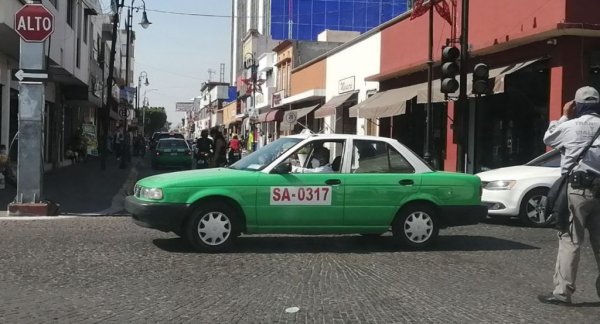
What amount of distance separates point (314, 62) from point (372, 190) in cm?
2755

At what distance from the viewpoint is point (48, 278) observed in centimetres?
680

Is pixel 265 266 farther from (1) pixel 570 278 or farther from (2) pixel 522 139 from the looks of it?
(2) pixel 522 139

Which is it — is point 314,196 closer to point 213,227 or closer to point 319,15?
point 213,227

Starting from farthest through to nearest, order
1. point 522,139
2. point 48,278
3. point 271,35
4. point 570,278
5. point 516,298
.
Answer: point 271,35 → point 522,139 → point 48,278 → point 516,298 → point 570,278

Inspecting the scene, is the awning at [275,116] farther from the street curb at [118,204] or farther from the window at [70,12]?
the street curb at [118,204]

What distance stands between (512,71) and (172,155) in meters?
16.2

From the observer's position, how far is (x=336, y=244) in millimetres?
9312

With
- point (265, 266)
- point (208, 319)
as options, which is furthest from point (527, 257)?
point (208, 319)

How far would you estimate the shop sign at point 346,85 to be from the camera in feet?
93.0

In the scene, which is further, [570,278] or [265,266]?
[265,266]

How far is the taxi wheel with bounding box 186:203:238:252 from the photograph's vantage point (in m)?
8.20

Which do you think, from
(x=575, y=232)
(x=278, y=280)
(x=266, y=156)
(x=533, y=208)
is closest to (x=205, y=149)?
(x=533, y=208)

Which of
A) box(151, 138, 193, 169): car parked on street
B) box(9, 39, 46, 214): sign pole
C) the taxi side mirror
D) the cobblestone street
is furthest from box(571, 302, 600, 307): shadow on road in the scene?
box(151, 138, 193, 169): car parked on street

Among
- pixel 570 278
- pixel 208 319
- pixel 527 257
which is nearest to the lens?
pixel 208 319
